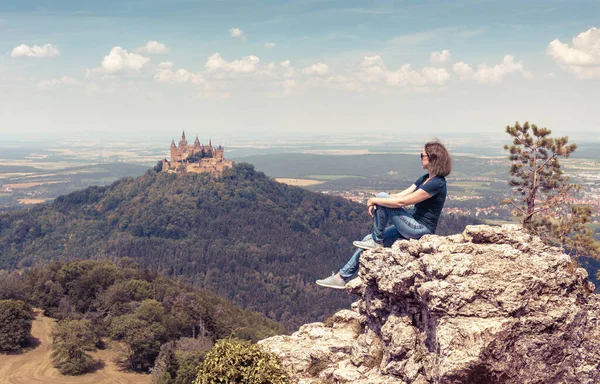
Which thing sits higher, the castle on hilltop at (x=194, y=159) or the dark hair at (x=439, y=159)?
the dark hair at (x=439, y=159)

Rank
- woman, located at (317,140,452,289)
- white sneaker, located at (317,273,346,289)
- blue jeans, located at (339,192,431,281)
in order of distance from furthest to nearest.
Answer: white sneaker, located at (317,273,346,289) < blue jeans, located at (339,192,431,281) < woman, located at (317,140,452,289)

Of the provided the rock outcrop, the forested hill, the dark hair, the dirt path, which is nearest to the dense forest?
the dirt path

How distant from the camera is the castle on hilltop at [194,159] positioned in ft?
555

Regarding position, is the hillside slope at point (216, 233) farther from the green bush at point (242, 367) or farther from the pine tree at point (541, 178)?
the green bush at point (242, 367)

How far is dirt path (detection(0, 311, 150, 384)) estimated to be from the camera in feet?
123

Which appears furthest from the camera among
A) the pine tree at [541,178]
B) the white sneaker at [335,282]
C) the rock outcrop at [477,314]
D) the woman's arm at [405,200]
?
the pine tree at [541,178]

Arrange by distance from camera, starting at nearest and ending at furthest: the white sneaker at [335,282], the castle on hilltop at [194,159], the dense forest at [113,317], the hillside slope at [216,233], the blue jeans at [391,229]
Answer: the blue jeans at [391,229] < the white sneaker at [335,282] < the dense forest at [113,317] < the hillside slope at [216,233] < the castle on hilltop at [194,159]

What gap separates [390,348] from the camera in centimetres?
891

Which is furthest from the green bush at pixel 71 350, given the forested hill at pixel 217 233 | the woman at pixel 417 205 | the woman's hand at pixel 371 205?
the forested hill at pixel 217 233

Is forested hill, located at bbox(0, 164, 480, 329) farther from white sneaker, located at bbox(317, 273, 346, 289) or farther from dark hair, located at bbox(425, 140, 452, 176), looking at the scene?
dark hair, located at bbox(425, 140, 452, 176)

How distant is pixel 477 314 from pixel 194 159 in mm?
167096

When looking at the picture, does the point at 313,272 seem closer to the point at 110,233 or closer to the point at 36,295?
the point at 110,233

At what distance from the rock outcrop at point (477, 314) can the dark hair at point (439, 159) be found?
1.30m

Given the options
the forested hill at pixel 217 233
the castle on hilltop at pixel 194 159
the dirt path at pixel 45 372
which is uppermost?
the castle on hilltop at pixel 194 159
